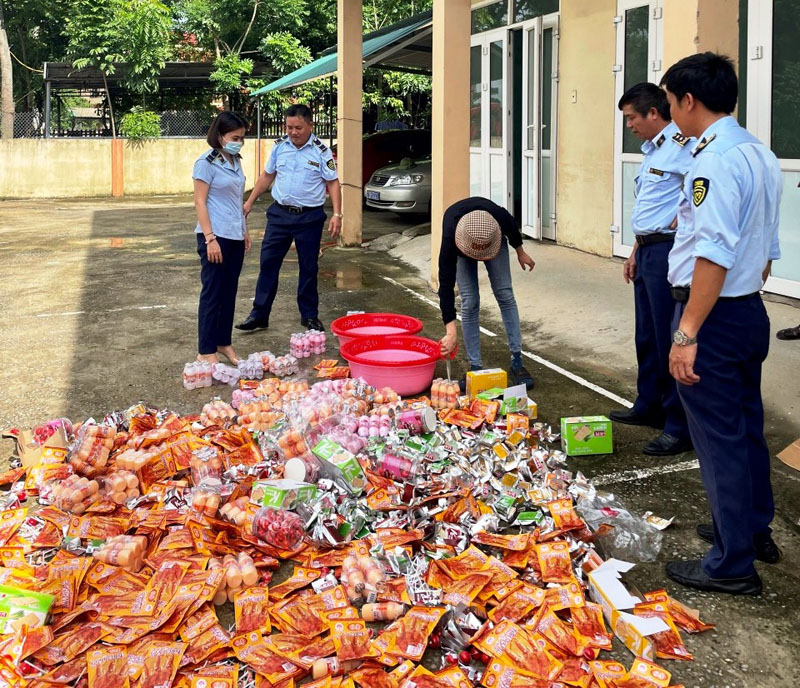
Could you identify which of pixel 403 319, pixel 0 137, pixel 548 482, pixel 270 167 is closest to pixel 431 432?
pixel 548 482

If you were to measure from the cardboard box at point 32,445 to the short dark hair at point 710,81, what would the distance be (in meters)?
3.71

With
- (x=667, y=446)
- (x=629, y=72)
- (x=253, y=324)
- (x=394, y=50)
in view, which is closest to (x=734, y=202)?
(x=667, y=446)

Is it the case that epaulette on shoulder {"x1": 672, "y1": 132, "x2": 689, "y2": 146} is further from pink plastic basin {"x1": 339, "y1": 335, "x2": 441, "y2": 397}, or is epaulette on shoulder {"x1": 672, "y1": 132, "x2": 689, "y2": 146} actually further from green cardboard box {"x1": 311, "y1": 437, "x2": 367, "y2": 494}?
green cardboard box {"x1": 311, "y1": 437, "x2": 367, "y2": 494}

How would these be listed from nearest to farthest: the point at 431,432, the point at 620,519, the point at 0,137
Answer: the point at 620,519, the point at 431,432, the point at 0,137

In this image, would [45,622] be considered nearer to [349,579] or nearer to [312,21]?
[349,579]

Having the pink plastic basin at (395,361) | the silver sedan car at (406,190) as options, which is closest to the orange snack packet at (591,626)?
the pink plastic basin at (395,361)

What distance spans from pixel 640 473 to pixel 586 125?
255 inches

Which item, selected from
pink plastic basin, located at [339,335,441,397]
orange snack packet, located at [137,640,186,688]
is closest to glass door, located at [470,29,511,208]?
pink plastic basin, located at [339,335,441,397]

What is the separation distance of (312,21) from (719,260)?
24.3 meters

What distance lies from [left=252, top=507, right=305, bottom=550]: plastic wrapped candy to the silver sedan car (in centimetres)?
1127

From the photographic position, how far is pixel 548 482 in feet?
14.1

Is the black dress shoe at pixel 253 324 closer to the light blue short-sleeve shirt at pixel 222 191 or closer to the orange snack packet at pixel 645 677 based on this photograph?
the light blue short-sleeve shirt at pixel 222 191

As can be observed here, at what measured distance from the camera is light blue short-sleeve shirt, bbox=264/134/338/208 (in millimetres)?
7355

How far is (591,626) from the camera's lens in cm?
323
